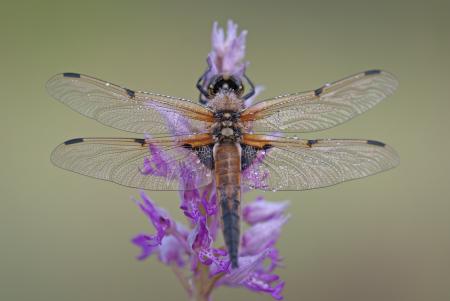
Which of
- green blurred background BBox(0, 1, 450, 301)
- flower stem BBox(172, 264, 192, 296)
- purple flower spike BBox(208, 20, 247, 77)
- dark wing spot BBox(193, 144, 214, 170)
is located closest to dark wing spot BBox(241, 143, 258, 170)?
dark wing spot BBox(193, 144, 214, 170)

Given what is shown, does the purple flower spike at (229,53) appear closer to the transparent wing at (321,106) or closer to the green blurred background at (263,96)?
the transparent wing at (321,106)

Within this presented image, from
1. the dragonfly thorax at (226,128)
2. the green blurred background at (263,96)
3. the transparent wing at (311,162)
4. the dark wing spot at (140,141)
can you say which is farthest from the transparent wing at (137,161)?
the green blurred background at (263,96)

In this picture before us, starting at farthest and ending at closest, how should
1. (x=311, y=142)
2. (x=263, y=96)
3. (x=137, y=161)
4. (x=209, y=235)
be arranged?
(x=263, y=96) < (x=311, y=142) < (x=137, y=161) < (x=209, y=235)

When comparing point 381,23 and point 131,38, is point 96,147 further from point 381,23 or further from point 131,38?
point 381,23

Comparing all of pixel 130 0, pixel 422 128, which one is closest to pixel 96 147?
pixel 422 128

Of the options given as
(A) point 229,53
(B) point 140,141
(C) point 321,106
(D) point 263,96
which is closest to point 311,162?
(C) point 321,106

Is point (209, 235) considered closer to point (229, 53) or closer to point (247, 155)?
point (247, 155)

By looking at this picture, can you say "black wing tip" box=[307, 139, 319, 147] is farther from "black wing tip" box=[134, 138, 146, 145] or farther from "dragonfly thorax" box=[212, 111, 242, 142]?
"black wing tip" box=[134, 138, 146, 145]
